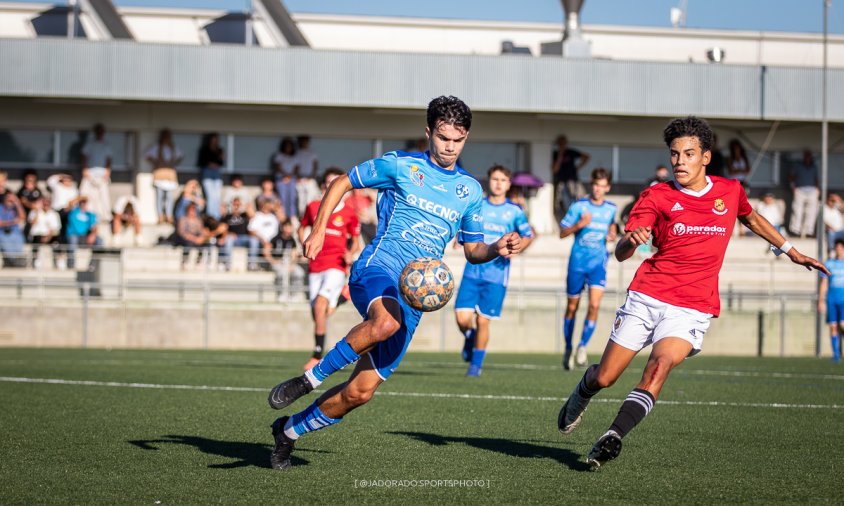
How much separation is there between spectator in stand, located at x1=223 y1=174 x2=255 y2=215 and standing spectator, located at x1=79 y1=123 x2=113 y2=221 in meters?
2.96

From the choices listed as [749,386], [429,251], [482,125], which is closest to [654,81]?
[482,125]

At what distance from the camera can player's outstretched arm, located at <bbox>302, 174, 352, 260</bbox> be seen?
6.82 meters

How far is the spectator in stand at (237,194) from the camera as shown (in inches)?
1087

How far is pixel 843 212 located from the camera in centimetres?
3005

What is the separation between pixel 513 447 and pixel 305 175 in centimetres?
2240

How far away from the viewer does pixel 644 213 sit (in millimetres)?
7230

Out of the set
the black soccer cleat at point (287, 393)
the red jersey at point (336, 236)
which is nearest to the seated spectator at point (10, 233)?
the red jersey at point (336, 236)

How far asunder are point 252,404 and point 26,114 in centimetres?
2294

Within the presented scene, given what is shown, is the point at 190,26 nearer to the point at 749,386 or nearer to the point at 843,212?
the point at 843,212

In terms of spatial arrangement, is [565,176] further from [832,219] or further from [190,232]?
[190,232]

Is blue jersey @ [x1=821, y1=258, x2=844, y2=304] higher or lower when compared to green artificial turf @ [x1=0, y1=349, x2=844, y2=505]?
higher

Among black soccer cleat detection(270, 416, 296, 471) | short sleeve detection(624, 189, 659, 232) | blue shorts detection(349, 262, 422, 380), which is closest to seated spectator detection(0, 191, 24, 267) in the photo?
black soccer cleat detection(270, 416, 296, 471)

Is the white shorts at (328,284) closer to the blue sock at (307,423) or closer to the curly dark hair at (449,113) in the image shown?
the curly dark hair at (449,113)

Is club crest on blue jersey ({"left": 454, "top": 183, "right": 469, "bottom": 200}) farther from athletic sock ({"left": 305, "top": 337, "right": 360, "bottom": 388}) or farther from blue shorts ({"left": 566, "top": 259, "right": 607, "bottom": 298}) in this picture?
blue shorts ({"left": 566, "top": 259, "right": 607, "bottom": 298})
